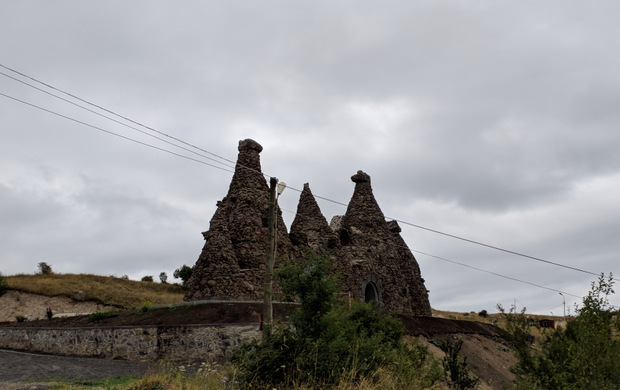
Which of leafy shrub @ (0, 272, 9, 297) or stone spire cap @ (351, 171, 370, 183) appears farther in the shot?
leafy shrub @ (0, 272, 9, 297)

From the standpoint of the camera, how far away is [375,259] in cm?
2955

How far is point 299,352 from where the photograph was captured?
998 centimetres

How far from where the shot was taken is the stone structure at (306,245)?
20109mm

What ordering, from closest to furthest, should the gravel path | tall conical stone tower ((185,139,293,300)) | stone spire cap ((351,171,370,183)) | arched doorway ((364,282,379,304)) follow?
the gravel path
tall conical stone tower ((185,139,293,300))
arched doorway ((364,282,379,304))
stone spire cap ((351,171,370,183))

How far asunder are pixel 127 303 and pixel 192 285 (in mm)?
18279

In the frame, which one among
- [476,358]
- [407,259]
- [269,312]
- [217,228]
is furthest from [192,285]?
[407,259]

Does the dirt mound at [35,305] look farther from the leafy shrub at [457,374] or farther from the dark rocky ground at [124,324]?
the leafy shrub at [457,374]

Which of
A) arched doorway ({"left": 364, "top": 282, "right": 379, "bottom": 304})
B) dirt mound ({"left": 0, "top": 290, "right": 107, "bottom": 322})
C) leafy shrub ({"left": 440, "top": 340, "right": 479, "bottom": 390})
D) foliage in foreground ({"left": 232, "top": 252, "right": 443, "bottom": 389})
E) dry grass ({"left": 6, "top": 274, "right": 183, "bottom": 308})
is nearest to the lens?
foliage in foreground ({"left": 232, "top": 252, "right": 443, "bottom": 389})

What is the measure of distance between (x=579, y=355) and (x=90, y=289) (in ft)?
117

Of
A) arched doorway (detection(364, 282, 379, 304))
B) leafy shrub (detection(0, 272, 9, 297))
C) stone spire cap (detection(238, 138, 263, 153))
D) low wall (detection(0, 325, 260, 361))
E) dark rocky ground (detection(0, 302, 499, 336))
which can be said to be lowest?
low wall (detection(0, 325, 260, 361))

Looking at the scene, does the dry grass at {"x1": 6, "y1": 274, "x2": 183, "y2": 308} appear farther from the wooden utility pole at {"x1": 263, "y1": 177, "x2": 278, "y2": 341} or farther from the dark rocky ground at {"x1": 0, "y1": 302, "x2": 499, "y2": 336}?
the wooden utility pole at {"x1": 263, "y1": 177, "x2": 278, "y2": 341}

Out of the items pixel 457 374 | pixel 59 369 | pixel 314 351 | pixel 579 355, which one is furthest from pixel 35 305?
pixel 579 355

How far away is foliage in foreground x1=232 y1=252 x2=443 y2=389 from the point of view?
31.7 ft

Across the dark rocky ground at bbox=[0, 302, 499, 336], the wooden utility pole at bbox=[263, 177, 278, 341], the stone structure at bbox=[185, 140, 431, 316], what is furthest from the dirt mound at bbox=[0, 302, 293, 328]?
the wooden utility pole at bbox=[263, 177, 278, 341]
